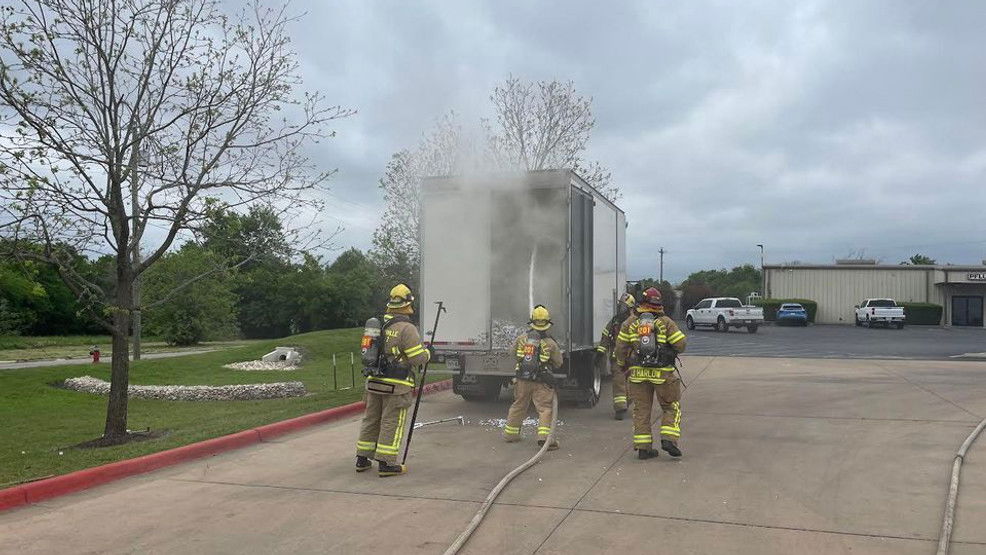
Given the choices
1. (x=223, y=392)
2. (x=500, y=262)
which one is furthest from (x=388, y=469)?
(x=223, y=392)

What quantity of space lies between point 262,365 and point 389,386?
15198 millimetres

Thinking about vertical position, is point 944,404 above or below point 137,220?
below

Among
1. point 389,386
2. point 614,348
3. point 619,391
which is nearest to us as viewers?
point 389,386

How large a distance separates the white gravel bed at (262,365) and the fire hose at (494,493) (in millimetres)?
13806

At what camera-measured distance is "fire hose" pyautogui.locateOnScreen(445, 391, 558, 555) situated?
484 centimetres

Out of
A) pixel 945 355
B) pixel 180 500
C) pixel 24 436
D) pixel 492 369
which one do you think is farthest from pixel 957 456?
pixel 945 355

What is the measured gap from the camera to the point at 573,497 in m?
6.06

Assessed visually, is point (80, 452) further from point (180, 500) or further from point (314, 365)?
point (314, 365)

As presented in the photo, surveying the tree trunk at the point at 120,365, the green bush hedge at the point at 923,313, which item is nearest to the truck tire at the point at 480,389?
the tree trunk at the point at 120,365

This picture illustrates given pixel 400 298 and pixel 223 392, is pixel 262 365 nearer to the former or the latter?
pixel 223 392

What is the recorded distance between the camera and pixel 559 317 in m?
10.1

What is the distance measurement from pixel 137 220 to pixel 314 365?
507 inches

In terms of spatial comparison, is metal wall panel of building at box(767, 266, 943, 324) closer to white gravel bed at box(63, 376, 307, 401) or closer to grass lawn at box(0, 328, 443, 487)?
grass lawn at box(0, 328, 443, 487)

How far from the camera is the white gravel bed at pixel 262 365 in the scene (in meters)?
20.5
